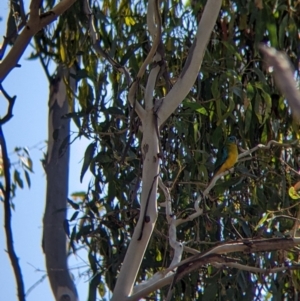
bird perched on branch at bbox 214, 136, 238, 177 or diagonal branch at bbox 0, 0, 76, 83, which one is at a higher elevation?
bird perched on branch at bbox 214, 136, 238, 177

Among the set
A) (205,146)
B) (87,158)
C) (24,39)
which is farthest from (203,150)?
(24,39)

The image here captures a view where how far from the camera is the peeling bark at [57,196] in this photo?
3254mm

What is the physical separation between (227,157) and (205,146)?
1.06 feet

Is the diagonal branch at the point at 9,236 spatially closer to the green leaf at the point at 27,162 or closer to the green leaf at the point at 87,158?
the green leaf at the point at 87,158

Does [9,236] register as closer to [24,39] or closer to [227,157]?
[24,39]

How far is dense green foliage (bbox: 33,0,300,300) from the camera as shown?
Answer: 10.6ft

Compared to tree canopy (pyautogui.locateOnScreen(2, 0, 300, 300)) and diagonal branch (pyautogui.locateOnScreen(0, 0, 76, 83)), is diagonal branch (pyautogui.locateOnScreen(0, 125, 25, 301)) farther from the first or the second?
tree canopy (pyautogui.locateOnScreen(2, 0, 300, 300))

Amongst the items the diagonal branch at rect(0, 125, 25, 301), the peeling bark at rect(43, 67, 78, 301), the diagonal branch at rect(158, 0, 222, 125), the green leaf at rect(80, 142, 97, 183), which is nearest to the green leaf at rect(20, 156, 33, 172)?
the peeling bark at rect(43, 67, 78, 301)

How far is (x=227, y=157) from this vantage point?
321cm

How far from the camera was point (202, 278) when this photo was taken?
3.36 meters

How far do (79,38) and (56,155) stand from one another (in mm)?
568

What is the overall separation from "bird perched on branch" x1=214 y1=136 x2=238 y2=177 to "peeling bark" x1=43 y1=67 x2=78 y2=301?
650mm

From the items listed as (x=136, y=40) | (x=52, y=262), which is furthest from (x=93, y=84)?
Answer: (x=52, y=262)

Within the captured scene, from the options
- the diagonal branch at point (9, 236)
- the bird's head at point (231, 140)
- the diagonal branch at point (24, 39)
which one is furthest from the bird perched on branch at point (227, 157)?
the diagonal branch at point (9, 236)
